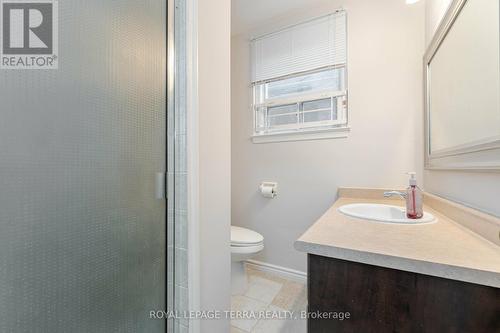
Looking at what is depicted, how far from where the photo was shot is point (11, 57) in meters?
0.50

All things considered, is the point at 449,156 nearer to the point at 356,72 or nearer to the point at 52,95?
the point at 356,72

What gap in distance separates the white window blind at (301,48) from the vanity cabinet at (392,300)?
5.40ft

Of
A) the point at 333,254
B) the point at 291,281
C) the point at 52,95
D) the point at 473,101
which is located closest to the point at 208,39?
the point at 52,95

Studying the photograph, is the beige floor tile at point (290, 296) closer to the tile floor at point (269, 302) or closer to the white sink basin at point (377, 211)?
the tile floor at point (269, 302)

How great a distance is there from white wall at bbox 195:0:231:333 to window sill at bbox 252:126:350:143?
0.98 meters

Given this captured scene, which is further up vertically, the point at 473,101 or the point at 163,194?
the point at 473,101

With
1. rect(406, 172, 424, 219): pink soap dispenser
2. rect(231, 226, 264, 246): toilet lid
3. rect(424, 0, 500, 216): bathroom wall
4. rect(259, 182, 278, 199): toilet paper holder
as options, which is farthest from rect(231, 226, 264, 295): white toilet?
rect(424, 0, 500, 216): bathroom wall

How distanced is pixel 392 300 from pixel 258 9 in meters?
2.20

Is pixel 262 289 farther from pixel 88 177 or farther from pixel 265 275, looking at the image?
pixel 88 177

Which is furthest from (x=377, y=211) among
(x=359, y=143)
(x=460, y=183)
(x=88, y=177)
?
(x=88, y=177)

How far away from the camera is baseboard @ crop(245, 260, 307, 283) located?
1.88 meters

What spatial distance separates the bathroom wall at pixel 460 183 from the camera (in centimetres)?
75

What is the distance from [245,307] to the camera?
5.05 ft

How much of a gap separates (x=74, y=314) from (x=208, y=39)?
1056mm
